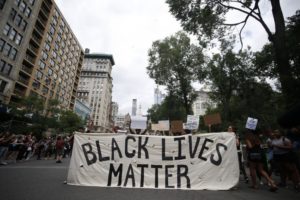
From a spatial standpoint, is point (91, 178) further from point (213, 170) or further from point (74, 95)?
point (74, 95)

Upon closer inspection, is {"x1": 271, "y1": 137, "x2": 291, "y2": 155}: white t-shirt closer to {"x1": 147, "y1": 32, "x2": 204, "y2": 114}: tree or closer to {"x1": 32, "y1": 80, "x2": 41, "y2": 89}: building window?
{"x1": 147, "y1": 32, "x2": 204, "y2": 114}: tree

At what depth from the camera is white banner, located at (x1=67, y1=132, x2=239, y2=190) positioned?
19.8ft

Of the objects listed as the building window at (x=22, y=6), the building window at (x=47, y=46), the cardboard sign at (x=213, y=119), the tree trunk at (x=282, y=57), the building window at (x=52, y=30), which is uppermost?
the building window at (x=52, y=30)

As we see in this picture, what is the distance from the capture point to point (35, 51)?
4306 cm

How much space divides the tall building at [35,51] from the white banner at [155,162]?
33740 millimetres

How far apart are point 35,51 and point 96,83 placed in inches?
2810

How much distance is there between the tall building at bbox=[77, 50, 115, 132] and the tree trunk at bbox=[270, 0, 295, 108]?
104423 millimetres

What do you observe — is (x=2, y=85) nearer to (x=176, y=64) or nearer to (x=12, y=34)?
(x=12, y=34)

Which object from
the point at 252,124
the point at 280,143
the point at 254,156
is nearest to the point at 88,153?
the point at 254,156

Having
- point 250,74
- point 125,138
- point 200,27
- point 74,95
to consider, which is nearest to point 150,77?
point 250,74

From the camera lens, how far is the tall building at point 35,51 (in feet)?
110

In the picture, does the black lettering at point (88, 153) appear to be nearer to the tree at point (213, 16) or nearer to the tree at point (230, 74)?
the tree at point (213, 16)

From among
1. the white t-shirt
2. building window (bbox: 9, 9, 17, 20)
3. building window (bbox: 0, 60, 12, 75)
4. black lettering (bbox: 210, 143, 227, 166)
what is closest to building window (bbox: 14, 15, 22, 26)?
building window (bbox: 9, 9, 17, 20)

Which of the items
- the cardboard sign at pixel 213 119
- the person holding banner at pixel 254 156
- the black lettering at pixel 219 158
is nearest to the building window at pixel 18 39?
the cardboard sign at pixel 213 119
